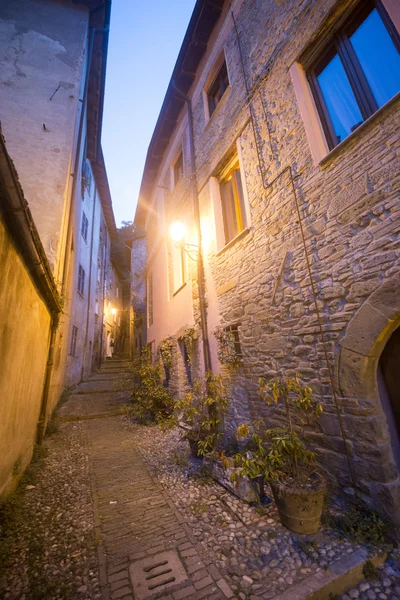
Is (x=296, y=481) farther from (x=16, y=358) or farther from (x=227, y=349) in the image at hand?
(x=16, y=358)

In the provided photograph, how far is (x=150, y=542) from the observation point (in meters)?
2.72

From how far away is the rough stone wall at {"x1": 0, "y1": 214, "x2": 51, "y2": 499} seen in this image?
2.84 meters

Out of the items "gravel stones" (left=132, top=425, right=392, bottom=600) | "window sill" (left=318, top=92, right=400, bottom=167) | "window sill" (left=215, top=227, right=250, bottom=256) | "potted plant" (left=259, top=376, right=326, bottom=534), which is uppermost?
"window sill" (left=318, top=92, right=400, bottom=167)

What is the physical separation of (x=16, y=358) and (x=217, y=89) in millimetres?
8688

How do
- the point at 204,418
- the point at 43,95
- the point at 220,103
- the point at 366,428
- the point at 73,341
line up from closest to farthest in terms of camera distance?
the point at 366,428, the point at 204,418, the point at 220,103, the point at 43,95, the point at 73,341

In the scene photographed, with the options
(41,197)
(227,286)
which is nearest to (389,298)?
(227,286)

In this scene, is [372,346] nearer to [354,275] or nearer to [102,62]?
[354,275]

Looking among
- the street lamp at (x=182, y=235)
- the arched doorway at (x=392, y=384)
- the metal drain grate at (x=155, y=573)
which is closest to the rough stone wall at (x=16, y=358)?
the metal drain grate at (x=155, y=573)

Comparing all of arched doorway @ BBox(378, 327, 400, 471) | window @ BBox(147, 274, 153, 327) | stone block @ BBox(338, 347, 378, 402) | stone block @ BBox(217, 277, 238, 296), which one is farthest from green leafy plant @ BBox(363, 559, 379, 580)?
window @ BBox(147, 274, 153, 327)

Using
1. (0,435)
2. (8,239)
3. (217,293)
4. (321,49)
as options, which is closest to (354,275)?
(217,293)

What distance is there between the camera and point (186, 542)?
2.70m

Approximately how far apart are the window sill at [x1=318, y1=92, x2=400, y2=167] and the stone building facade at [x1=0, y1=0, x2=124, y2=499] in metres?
3.69

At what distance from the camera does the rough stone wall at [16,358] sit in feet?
9.30

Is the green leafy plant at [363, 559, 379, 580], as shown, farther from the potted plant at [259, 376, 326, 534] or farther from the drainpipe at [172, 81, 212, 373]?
the drainpipe at [172, 81, 212, 373]
